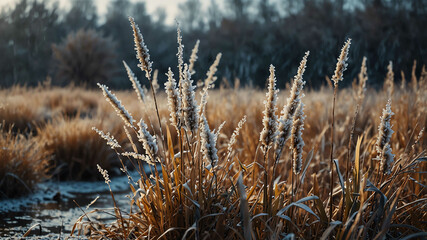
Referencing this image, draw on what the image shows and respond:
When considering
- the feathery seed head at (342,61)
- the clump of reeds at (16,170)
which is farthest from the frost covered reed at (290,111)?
the clump of reeds at (16,170)

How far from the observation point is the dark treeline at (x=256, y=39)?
1939 cm

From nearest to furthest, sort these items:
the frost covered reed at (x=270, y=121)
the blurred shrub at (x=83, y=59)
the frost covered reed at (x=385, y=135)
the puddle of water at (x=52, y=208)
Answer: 1. the frost covered reed at (x=270, y=121)
2. the frost covered reed at (x=385, y=135)
3. the puddle of water at (x=52, y=208)
4. the blurred shrub at (x=83, y=59)

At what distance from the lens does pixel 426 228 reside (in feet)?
5.85

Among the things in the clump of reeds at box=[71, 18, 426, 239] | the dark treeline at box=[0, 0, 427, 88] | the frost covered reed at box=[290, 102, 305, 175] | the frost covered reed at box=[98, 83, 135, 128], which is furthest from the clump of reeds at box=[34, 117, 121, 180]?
the dark treeline at box=[0, 0, 427, 88]

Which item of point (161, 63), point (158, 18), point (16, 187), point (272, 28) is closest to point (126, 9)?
point (158, 18)

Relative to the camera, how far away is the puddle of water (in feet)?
8.20

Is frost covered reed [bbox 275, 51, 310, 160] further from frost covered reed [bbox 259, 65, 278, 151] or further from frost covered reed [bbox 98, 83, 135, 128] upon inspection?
frost covered reed [bbox 98, 83, 135, 128]

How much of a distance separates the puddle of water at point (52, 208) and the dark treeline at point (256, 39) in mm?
12924

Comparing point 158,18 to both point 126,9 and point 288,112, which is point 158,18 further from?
point 288,112

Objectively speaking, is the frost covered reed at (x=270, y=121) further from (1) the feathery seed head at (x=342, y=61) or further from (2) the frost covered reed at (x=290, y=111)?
(1) the feathery seed head at (x=342, y=61)

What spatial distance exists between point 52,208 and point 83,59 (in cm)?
1646

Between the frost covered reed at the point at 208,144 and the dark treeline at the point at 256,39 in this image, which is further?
the dark treeline at the point at 256,39

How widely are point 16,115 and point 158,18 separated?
39.0 m

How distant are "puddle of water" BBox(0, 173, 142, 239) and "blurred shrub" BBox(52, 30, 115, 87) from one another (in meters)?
14.8
